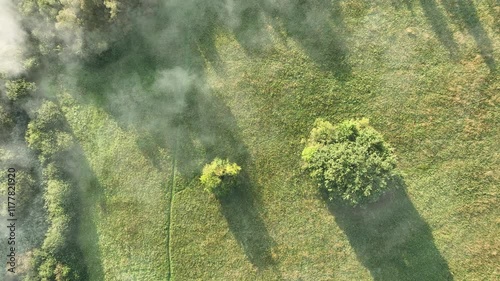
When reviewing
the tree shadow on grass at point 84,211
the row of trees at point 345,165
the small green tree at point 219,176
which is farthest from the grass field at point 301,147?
the row of trees at point 345,165

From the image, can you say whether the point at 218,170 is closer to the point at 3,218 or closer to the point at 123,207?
the point at 123,207

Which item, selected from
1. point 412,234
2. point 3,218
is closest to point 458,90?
point 412,234

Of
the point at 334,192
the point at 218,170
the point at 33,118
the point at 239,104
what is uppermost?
the point at 33,118

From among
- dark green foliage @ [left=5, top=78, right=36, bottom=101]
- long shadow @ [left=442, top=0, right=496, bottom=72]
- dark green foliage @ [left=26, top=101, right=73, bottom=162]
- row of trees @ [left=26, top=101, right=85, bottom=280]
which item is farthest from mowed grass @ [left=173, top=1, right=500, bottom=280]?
dark green foliage @ [left=5, top=78, right=36, bottom=101]

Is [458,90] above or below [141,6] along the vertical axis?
below

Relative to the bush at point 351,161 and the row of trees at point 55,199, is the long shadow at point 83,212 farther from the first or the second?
the bush at point 351,161

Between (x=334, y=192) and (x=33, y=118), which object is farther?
(x=33, y=118)

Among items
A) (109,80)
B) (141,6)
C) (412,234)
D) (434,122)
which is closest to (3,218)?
(109,80)
